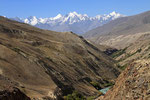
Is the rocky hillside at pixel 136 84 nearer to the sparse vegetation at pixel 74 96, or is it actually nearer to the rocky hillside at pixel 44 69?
the rocky hillside at pixel 44 69

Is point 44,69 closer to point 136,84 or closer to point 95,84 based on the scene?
point 95,84

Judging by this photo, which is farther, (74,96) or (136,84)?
(74,96)

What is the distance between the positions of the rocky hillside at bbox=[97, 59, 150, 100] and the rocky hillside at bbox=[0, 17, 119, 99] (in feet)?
39.9

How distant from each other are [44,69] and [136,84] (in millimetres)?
46904

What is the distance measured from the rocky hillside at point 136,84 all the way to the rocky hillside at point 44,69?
39.9 ft

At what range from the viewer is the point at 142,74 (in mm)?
24047

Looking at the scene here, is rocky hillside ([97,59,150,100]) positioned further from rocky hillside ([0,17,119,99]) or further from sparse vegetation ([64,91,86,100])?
sparse vegetation ([64,91,86,100])

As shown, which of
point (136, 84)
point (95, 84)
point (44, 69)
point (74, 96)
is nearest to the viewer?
point (136, 84)

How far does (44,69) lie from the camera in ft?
226

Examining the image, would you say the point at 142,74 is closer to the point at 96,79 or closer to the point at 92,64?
the point at 96,79

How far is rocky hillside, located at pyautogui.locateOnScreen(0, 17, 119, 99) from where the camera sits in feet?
168

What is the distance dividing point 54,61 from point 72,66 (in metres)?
8.67

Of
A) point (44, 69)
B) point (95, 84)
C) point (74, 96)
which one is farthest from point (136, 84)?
point (95, 84)

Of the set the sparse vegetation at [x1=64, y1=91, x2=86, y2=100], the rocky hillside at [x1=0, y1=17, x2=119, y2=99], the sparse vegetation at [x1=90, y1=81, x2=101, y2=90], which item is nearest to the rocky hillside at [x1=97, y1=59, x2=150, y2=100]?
the rocky hillside at [x1=0, y1=17, x2=119, y2=99]
